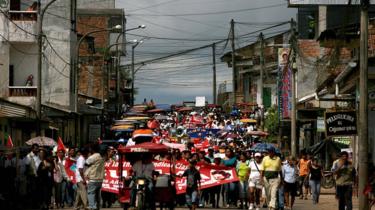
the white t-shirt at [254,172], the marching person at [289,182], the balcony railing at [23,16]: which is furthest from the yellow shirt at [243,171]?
the balcony railing at [23,16]

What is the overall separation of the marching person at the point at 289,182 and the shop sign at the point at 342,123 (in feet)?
14.9

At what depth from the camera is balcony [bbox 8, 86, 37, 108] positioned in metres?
45.2

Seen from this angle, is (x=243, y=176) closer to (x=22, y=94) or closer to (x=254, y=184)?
(x=254, y=184)

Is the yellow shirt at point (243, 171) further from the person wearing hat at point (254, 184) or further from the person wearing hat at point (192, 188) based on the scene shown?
the person wearing hat at point (192, 188)

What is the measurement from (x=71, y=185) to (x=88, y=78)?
159 feet

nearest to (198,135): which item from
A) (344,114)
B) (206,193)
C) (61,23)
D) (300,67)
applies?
(300,67)

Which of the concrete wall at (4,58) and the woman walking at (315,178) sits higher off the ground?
the concrete wall at (4,58)

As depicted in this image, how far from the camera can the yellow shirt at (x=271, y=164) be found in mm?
24250

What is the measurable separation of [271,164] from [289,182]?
3.78 meters

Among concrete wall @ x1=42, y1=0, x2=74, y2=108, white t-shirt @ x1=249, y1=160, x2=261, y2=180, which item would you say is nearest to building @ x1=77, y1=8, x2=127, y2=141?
concrete wall @ x1=42, y1=0, x2=74, y2=108

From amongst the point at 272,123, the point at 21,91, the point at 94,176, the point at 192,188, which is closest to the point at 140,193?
the point at 94,176

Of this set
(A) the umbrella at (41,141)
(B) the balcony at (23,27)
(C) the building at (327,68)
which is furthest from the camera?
(B) the balcony at (23,27)

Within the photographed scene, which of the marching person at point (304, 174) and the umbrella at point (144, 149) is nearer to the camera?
the umbrella at point (144, 149)

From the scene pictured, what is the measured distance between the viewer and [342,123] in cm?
2309
